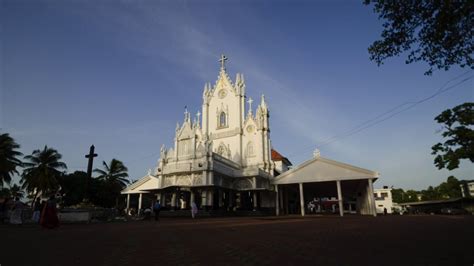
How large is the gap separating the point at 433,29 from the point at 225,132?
112 ft

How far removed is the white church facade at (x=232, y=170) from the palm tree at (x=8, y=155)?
13723mm

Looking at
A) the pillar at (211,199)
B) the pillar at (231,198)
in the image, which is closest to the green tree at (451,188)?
the pillar at (231,198)

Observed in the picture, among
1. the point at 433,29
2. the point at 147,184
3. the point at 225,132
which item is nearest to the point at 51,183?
the point at 147,184

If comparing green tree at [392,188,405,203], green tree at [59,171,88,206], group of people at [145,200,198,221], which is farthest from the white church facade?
green tree at [392,188,405,203]

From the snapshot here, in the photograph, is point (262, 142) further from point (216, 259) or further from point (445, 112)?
point (216, 259)

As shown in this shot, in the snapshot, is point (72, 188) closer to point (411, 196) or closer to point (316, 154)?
point (316, 154)

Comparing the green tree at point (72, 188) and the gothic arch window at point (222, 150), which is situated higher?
the gothic arch window at point (222, 150)

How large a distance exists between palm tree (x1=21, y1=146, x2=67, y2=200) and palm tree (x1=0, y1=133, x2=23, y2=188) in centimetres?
568

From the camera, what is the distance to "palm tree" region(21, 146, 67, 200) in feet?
135

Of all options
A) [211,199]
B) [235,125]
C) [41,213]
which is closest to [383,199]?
[235,125]

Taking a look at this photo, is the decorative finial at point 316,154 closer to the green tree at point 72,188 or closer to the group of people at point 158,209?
the group of people at point 158,209

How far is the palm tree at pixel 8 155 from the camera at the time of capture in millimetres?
33078

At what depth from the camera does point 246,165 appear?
39438 millimetres

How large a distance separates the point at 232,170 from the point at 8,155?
27087 mm
